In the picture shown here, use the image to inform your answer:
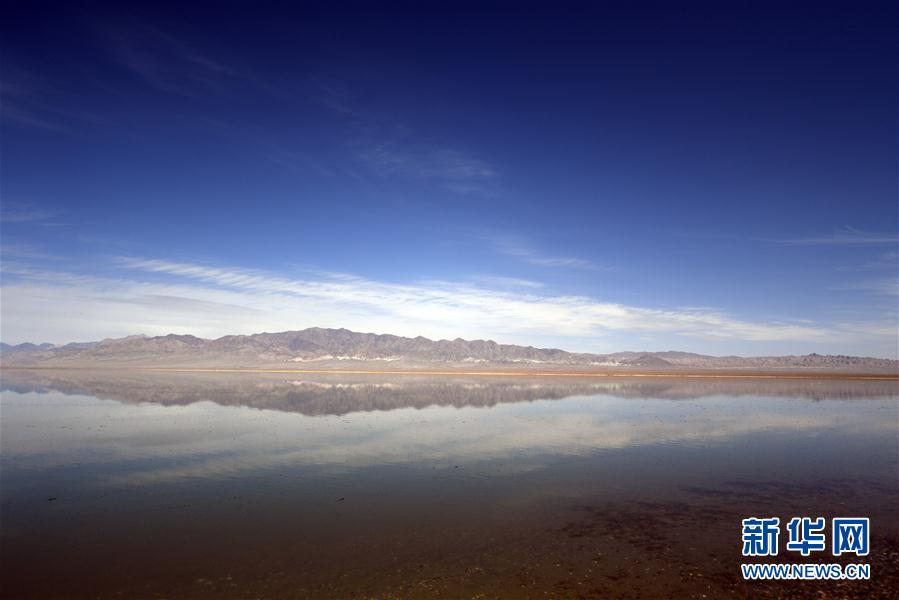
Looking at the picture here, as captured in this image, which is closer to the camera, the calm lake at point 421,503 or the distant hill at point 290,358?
the calm lake at point 421,503

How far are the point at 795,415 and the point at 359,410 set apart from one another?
98.4 feet

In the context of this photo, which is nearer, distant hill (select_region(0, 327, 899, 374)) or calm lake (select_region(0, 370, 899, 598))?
calm lake (select_region(0, 370, 899, 598))

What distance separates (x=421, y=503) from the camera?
562 inches

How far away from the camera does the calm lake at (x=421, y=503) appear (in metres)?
9.53

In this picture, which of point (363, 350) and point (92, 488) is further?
point (363, 350)

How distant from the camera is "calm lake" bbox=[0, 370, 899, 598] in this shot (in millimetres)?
9531

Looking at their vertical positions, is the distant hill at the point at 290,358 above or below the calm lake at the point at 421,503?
below

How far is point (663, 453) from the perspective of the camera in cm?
2138

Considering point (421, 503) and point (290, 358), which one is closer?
point (421, 503)

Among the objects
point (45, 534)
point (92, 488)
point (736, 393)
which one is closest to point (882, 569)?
point (45, 534)

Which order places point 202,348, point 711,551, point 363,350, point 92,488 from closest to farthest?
point 711,551 < point 92,488 < point 202,348 < point 363,350

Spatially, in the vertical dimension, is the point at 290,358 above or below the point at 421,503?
below

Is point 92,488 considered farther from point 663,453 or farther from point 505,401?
point 505,401

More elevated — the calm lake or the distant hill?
the calm lake
